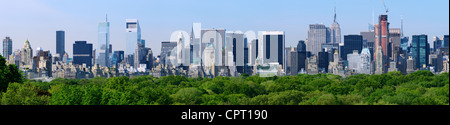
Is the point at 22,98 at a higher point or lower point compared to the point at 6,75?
lower

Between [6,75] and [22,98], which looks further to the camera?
[6,75]

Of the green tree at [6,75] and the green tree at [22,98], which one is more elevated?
the green tree at [6,75]

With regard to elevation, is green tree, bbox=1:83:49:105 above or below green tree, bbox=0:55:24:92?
below

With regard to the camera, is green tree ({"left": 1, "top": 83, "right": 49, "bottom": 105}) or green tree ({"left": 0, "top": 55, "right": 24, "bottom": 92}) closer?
green tree ({"left": 1, "top": 83, "right": 49, "bottom": 105})

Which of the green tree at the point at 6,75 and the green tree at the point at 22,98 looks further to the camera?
the green tree at the point at 6,75
